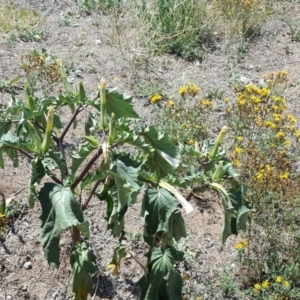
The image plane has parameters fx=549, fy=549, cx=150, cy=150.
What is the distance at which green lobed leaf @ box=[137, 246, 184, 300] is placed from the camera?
90.3 inches

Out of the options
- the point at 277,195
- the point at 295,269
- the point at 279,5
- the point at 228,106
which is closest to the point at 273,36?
the point at 279,5

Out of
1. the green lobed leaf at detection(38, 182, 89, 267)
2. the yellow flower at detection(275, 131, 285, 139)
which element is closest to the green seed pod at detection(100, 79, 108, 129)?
the green lobed leaf at detection(38, 182, 89, 267)

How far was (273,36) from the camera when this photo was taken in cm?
632

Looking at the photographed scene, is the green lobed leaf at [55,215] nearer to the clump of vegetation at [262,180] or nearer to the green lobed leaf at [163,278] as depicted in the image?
the green lobed leaf at [163,278]

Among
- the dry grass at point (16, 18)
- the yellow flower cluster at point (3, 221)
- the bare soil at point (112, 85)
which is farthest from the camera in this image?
the dry grass at point (16, 18)

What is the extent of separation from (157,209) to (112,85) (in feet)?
10.1

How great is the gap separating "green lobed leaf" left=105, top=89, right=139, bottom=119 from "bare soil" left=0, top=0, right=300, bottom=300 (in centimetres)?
106

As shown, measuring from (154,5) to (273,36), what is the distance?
1415 mm

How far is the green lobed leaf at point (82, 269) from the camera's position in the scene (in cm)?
244

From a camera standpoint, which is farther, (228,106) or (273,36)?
(273,36)

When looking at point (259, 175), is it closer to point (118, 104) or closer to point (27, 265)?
point (118, 104)

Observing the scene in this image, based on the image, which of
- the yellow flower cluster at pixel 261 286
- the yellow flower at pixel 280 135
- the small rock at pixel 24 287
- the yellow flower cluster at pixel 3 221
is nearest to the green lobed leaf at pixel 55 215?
the small rock at pixel 24 287

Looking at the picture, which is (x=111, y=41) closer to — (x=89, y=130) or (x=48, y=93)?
(x=48, y=93)

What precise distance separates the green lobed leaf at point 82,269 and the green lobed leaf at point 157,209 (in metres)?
0.41
